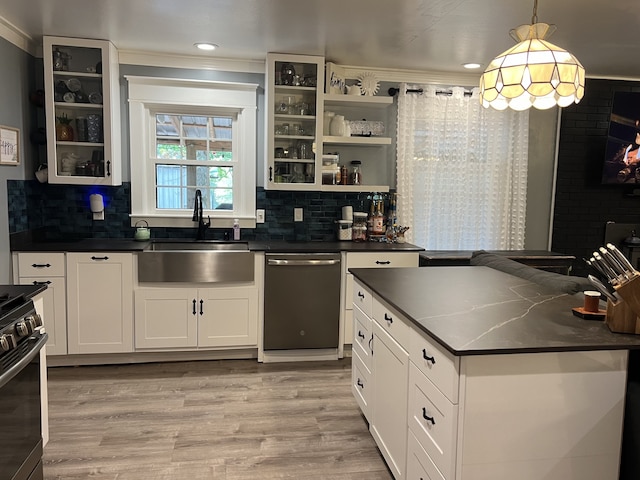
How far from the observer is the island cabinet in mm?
1602

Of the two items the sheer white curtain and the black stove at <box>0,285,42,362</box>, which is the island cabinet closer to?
the black stove at <box>0,285,42,362</box>

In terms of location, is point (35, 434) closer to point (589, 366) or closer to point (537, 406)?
point (537, 406)

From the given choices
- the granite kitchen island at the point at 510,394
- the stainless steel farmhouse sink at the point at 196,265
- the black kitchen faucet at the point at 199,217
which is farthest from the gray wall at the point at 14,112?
the granite kitchen island at the point at 510,394

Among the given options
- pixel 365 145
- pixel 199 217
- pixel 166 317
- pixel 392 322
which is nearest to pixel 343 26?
pixel 365 145

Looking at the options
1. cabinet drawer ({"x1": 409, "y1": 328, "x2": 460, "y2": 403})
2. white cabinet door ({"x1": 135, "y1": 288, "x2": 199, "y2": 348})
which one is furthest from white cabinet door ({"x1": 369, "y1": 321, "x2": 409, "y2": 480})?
white cabinet door ({"x1": 135, "y1": 288, "x2": 199, "y2": 348})

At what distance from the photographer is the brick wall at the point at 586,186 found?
458cm

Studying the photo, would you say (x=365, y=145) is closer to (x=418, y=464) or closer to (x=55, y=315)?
(x=55, y=315)

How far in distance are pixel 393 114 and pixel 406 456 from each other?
315 cm

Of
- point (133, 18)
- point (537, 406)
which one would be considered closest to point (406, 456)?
point (537, 406)

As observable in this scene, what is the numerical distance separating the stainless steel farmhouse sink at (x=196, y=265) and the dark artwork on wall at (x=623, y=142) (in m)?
3.37

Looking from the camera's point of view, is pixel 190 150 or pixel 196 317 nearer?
pixel 196 317

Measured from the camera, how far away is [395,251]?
3896 mm

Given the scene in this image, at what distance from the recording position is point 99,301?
3594 millimetres

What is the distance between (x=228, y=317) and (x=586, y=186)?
11.7 ft
